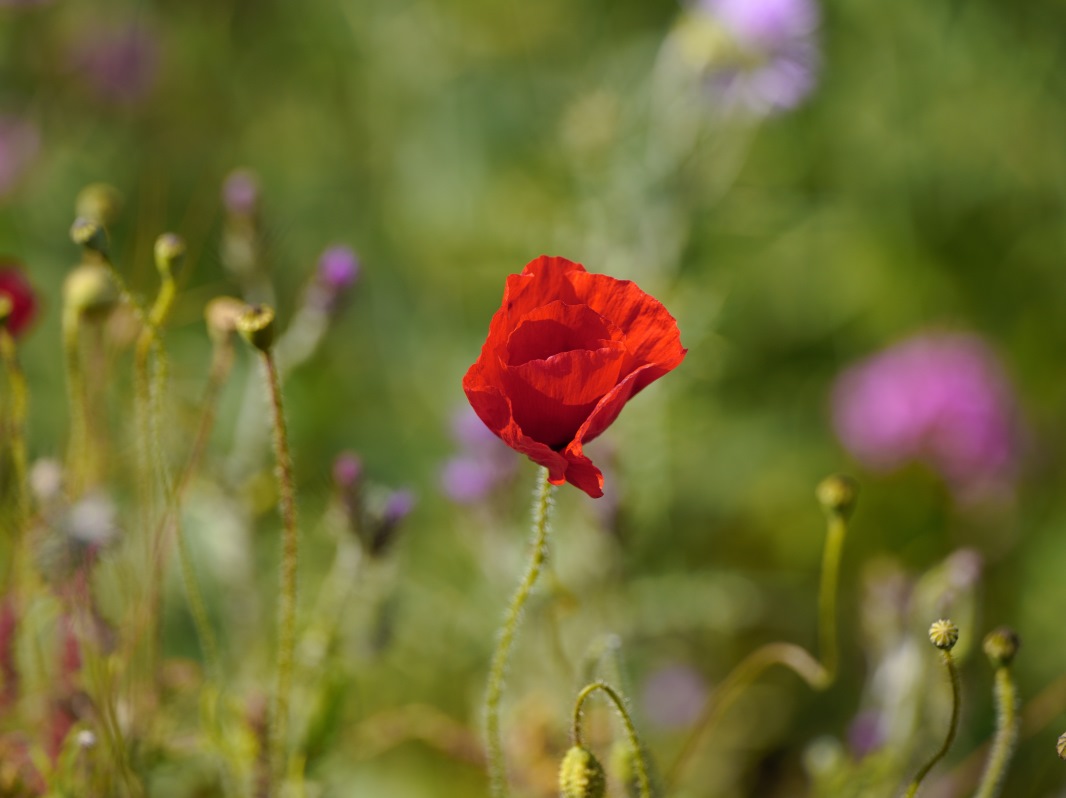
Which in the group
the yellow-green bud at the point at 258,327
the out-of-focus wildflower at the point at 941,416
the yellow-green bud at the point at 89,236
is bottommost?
the yellow-green bud at the point at 258,327

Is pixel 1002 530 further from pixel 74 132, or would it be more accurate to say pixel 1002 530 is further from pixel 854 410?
pixel 74 132

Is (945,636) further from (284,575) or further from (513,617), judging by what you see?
(284,575)

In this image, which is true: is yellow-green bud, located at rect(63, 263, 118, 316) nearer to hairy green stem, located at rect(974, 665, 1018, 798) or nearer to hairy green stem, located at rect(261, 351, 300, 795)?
hairy green stem, located at rect(261, 351, 300, 795)

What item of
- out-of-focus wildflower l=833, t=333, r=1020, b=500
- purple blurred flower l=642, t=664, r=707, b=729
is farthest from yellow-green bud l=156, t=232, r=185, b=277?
out-of-focus wildflower l=833, t=333, r=1020, b=500

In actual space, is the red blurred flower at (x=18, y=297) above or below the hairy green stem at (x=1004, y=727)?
above

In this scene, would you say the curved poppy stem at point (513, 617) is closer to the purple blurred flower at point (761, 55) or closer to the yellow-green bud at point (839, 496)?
the yellow-green bud at point (839, 496)

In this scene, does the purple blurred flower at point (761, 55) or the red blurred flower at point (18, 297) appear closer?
the red blurred flower at point (18, 297)

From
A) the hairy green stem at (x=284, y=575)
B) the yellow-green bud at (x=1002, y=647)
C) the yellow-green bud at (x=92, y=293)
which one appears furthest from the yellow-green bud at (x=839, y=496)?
the yellow-green bud at (x=92, y=293)
